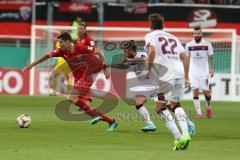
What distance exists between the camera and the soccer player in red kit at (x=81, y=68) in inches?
635

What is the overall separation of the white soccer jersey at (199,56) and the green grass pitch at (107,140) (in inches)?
48.7

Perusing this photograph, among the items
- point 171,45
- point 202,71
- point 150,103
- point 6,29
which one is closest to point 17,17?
point 6,29

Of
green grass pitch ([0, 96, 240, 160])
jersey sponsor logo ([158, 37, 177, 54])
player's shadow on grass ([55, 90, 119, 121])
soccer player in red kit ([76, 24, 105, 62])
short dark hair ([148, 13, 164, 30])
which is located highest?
short dark hair ([148, 13, 164, 30])

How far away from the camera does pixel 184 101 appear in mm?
27812

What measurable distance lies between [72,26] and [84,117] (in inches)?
422

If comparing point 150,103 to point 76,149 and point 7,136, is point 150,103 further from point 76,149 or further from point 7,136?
point 76,149

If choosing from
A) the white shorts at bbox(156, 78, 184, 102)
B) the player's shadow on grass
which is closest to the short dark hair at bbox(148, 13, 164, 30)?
the white shorts at bbox(156, 78, 184, 102)

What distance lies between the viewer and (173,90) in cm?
1302

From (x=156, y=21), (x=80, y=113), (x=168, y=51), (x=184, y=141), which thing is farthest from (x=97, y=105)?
(x=184, y=141)

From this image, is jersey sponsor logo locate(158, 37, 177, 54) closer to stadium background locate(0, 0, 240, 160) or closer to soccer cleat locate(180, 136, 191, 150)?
soccer cleat locate(180, 136, 191, 150)

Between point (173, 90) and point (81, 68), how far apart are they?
4954 mm

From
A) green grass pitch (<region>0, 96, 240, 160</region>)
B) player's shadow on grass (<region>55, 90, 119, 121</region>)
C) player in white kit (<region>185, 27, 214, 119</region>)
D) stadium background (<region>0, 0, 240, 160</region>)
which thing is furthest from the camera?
player in white kit (<region>185, 27, 214, 119</region>)

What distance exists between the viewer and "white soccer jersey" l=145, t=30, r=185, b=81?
42.3 feet

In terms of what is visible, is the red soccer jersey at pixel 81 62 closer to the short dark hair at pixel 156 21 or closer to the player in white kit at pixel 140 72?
the player in white kit at pixel 140 72
